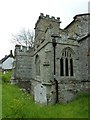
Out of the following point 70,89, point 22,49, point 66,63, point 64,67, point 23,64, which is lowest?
point 70,89

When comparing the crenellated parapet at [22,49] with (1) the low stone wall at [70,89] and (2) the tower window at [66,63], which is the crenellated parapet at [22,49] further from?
(1) the low stone wall at [70,89]

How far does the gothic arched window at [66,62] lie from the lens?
50.1 feet

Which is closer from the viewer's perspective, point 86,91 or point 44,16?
point 86,91

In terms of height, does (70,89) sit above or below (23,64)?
below

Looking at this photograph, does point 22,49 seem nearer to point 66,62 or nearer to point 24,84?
point 24,84

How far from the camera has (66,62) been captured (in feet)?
50.8

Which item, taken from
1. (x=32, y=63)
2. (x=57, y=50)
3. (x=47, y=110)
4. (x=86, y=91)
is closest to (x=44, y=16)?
(x=32, y=63)

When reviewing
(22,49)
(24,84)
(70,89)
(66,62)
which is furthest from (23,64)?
(70,89)

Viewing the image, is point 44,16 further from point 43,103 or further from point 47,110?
point 47,110

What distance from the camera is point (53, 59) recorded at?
14867mm

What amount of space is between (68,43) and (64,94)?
4476 millimetres

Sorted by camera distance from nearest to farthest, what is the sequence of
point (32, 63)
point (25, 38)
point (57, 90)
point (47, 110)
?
point (47, 110)
point (57, 90)
point (32, 63)
point (25, 38)

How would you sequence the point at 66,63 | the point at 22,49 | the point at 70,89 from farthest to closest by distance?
1. the point at 22,49
2. the point at 66,63
3. the point at 70,89

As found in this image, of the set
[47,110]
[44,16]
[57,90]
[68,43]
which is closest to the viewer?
[47,110]
